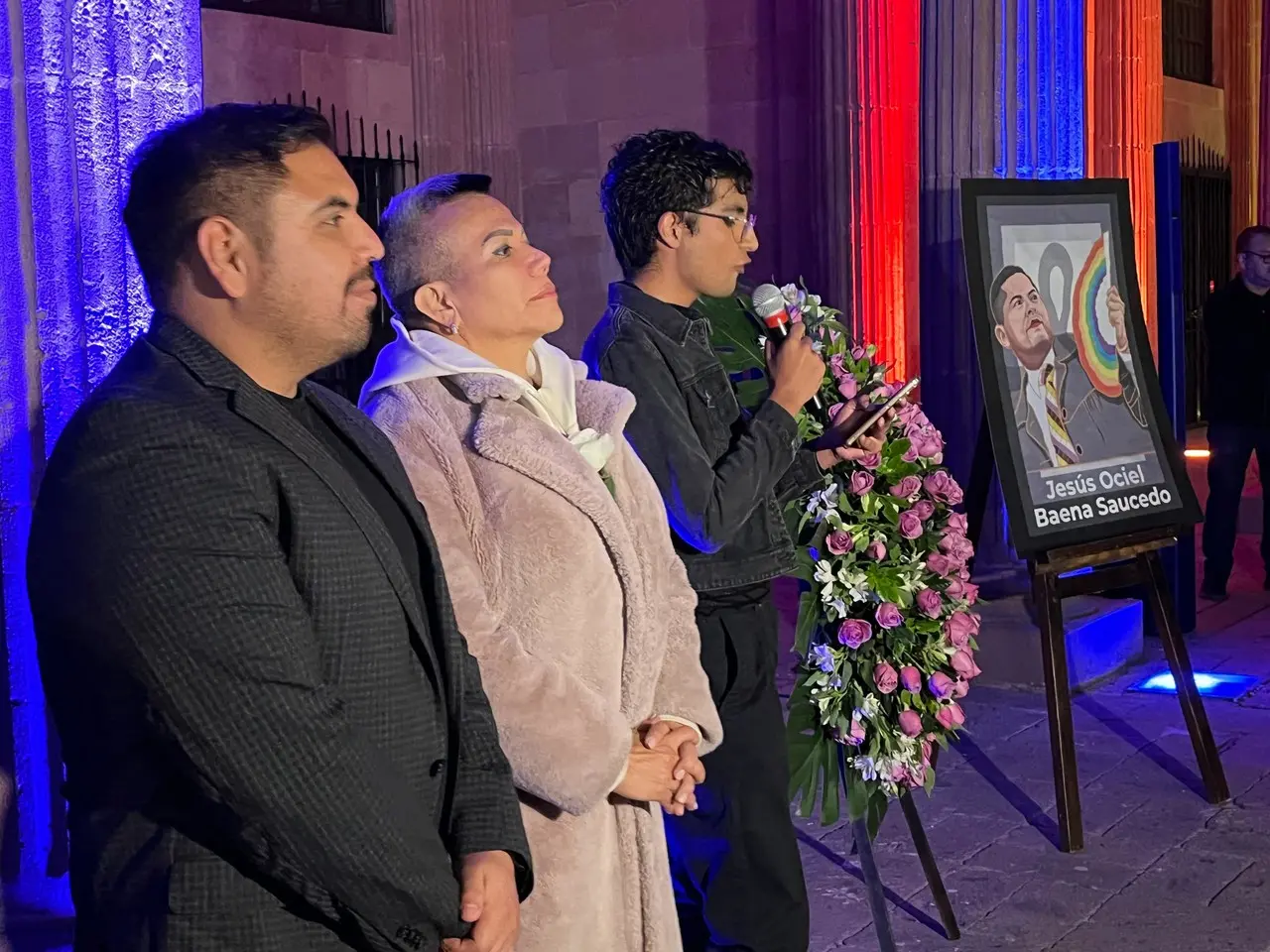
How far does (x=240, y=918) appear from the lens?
1.51 meters

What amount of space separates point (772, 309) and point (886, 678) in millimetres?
933

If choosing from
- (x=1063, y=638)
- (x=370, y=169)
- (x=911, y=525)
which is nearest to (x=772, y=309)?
(x=911, y=525)

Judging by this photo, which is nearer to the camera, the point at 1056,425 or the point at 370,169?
the point at 1056,425

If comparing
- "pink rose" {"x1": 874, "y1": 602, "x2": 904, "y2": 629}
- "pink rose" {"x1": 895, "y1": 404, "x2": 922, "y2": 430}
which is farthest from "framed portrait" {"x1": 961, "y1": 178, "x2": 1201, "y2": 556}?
"pink rose" {"x1": 874, "y1": 602, "x2": 904, "y2": 629}

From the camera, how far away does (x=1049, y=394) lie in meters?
Result: 4.63

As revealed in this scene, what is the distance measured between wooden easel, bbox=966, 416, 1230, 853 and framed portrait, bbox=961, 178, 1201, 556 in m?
0.06

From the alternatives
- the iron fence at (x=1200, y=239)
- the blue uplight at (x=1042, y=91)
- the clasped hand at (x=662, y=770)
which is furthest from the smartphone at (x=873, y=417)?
the iron fence at (x=1200, y=239)

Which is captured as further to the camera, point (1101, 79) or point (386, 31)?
point (386, 31)

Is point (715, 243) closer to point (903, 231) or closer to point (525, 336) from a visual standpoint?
point (525, 336)

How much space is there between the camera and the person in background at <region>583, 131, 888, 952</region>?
112 inches

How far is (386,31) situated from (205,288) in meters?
9.45

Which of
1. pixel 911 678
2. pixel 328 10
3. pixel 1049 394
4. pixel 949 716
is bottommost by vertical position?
pixel 949 716

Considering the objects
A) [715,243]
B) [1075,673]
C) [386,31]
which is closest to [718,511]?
[715,243]

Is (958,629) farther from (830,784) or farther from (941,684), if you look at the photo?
(830,784)
